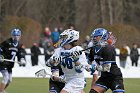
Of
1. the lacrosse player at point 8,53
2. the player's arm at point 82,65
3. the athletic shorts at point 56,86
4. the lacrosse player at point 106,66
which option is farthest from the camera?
the lacrosse player at point 8,53

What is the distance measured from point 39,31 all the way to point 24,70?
31.4ft

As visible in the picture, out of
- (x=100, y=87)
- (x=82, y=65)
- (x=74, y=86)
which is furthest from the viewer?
(x=100, y=87)

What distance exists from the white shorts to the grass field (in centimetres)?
716

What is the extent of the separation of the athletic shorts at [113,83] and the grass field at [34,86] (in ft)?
21.4

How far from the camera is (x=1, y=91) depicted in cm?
1848

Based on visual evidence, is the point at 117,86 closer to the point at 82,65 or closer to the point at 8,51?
the point at 82,65

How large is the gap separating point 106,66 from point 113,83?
A: 0.44 meters

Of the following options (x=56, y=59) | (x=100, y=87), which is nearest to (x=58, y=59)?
(x=56, y=59)

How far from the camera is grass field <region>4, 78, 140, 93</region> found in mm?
20744

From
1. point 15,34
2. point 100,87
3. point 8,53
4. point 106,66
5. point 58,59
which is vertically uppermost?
point 15,34

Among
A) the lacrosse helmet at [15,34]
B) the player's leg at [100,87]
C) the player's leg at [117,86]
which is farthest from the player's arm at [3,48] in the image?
the player's leg at [117,86]

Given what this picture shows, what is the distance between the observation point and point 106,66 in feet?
44.1

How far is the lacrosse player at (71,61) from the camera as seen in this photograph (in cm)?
1294

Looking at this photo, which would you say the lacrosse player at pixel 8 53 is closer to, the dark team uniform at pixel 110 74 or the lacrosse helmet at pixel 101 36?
the lacrosse helmet at pixel 101 36
